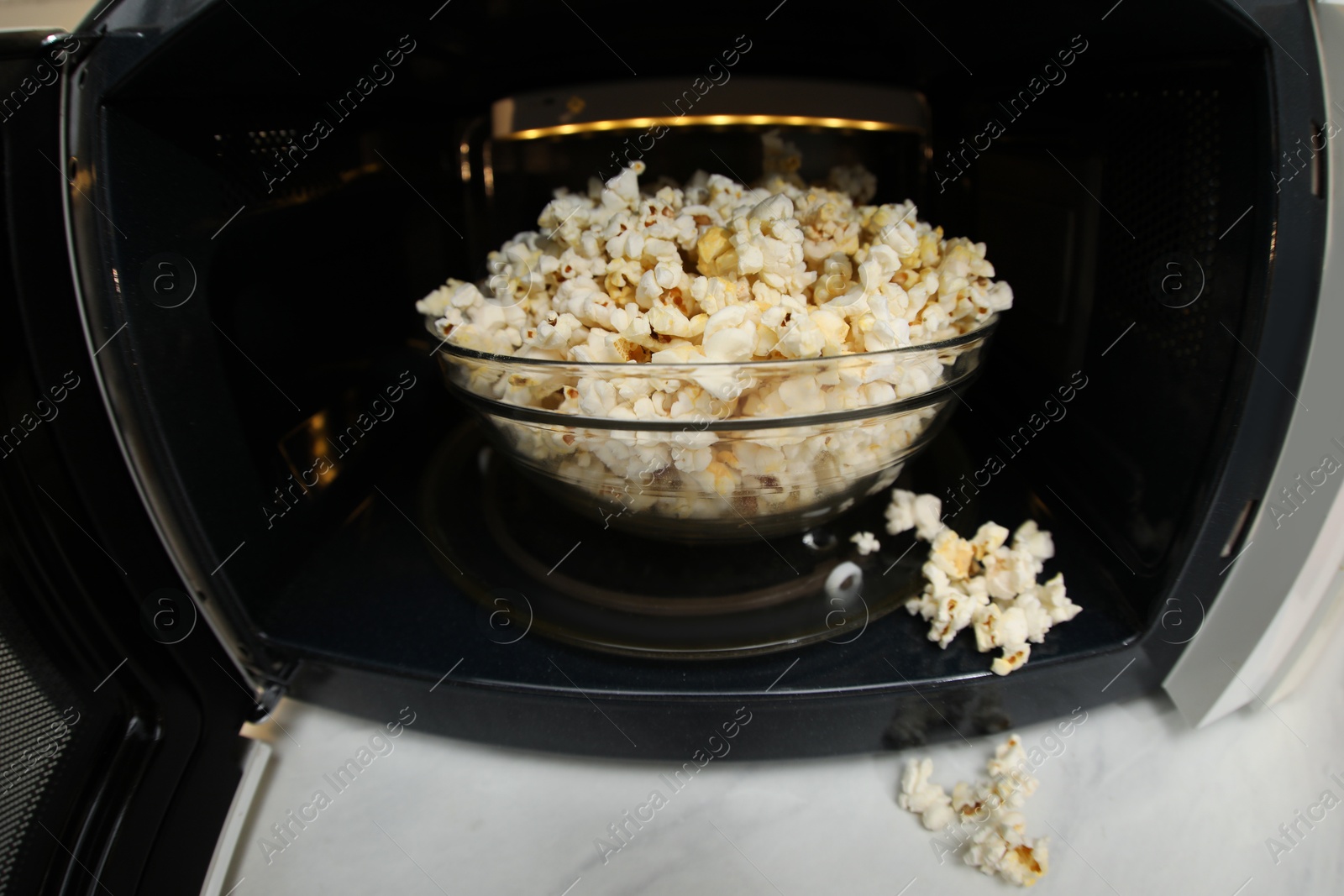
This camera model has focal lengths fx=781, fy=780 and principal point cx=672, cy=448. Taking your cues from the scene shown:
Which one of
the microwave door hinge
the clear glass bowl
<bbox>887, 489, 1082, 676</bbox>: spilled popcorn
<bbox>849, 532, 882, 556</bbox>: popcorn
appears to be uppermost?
the clear glass bowl

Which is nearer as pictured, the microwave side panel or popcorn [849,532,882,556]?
the microwave side panel

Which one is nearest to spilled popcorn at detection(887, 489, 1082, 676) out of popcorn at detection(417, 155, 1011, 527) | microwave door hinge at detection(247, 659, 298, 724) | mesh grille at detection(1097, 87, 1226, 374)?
popcorn at detection(417, 155, 1011, 527)

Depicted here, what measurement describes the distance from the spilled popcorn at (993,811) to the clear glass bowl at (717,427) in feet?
0.65

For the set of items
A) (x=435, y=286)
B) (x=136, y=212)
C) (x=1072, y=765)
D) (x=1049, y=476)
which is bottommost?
(x=1072, y=765)

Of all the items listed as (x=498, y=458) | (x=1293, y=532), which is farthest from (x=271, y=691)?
(x=1293, y=532)

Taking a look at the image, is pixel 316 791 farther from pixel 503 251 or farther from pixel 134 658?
pixel 503 251

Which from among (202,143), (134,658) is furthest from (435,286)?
(134,658)

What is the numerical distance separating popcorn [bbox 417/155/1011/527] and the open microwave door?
215mm

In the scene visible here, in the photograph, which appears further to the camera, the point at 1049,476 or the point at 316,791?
the point at 1049,476

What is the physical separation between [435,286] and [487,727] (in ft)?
1.38

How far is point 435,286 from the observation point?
A: 2.46ft

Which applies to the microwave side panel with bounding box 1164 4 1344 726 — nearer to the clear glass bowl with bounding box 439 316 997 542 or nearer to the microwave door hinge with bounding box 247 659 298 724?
the clear glass bowl with bounding box 439 316 997 542

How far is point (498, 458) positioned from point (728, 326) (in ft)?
1.06

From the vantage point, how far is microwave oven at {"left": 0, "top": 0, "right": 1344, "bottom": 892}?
41cm
